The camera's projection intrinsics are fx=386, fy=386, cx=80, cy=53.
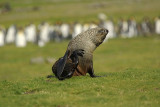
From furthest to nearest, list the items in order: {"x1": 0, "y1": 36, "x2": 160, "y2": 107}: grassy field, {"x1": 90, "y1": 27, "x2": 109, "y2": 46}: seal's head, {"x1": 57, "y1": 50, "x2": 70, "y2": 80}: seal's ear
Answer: {"x1": 90, "y1": 27, "x2": 109, "y2": 46}: seal's head
{"x1": 57, "y1": 50, "x2": 70, "y2": 80}: seal's ear
{"x1": 0, "y1": 36, "x2": 160, "y2": 107}: grassy field

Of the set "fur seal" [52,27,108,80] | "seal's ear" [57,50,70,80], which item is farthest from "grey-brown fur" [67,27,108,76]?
"seal's ear" [57,50,70,80]

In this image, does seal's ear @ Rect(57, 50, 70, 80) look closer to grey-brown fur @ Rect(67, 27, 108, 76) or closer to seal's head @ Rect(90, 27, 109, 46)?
grey-brown fur @ Rect(67, 27, 108, 76)

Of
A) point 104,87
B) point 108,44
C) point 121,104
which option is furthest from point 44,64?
point 121,104

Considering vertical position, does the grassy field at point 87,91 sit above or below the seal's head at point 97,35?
below

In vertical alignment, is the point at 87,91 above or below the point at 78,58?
below

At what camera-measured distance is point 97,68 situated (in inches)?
1011

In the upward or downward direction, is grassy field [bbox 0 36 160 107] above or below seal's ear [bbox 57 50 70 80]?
below

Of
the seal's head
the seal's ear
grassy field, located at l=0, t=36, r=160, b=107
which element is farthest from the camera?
the seal's head

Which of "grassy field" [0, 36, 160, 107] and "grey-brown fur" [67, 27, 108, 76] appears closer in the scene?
"grassy field" [0, 36, 160, 107]

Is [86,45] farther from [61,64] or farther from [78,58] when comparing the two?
[61,64]

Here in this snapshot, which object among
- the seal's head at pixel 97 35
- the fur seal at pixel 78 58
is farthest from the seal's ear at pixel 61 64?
the seal's head at pixel 97 35

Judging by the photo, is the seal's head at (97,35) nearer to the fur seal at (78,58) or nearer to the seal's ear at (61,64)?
the fur seal at (78,58)

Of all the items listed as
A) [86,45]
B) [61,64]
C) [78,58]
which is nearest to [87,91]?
[78,58]

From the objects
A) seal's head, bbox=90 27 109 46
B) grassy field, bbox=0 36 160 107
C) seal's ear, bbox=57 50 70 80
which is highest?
seal's head, bbox=90 27 109 46
